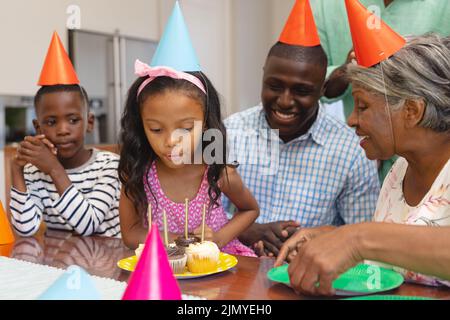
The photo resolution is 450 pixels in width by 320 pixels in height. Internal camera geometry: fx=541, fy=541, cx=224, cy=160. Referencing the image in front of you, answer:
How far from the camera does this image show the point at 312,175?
1.77 metres

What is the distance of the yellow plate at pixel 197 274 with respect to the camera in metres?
0.96

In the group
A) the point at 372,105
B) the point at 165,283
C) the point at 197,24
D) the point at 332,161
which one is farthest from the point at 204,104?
the point at 197,24

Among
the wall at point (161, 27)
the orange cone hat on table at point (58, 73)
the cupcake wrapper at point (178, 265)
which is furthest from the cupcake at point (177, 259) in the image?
the wall at point (161, 27)

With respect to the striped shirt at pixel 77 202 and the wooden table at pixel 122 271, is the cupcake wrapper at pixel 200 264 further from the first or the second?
the striped shirt at pixel 77 202

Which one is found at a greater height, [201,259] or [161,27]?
[161,27]

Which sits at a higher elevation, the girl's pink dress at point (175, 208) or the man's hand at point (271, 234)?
the girl's pink dress at point (175, 208)

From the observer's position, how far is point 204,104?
1.38m

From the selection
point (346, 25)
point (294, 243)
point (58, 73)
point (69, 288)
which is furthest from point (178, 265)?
point (346, 25)

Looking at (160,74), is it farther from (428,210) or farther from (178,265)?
(428,210)

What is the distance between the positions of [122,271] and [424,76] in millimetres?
677

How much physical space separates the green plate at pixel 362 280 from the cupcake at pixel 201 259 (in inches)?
4.4

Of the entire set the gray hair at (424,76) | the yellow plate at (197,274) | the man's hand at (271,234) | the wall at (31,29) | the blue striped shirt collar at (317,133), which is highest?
the wall at (31,29)

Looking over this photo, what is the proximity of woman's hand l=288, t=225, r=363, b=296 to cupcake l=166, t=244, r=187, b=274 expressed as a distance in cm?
23

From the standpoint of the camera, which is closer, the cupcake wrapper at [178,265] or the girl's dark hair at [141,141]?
the cupcake wrapper at [178,265]
